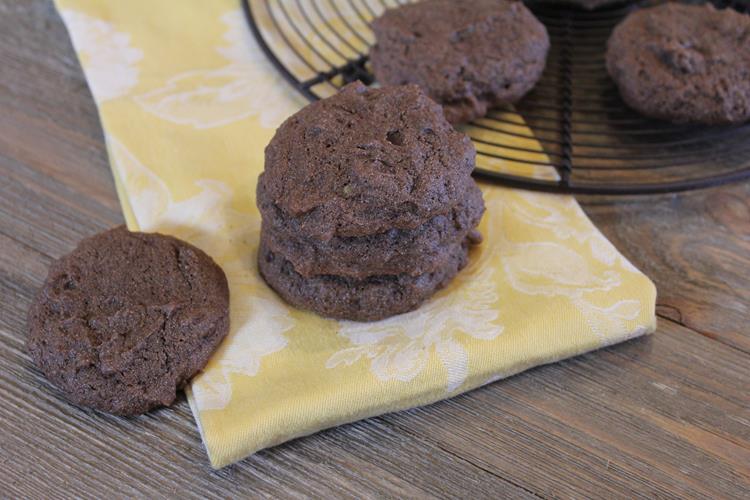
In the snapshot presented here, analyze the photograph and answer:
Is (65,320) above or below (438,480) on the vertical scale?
above

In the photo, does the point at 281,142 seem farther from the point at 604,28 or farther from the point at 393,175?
the point at 604,28

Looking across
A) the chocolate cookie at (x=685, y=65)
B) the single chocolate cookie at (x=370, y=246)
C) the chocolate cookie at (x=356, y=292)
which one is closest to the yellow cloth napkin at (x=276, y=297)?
the chocolate cookie at (x=356, y=292)

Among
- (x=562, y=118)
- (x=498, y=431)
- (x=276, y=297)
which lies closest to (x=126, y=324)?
(x=276, y=297)

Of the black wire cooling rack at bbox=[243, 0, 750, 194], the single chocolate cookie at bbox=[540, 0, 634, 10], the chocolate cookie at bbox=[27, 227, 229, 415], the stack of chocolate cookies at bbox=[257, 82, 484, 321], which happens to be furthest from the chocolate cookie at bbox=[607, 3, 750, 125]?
the chocolate cookie at bbox=[27, 227, 229, 415]

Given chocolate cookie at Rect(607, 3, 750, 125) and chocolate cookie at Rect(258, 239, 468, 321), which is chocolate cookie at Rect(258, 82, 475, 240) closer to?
chocolate cookie at Rect(258, 239, 468, 321)

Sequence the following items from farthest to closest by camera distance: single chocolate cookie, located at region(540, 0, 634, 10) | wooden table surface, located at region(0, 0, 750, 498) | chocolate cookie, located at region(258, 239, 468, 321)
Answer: single chocolate cookie, located at region(540, 0, 634, 10)
chocolate cookie, located at region(258, 239, 468, 321)
wooden table surface, located at region(0, 0, 750, 498)

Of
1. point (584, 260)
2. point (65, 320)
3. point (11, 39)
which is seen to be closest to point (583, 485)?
point (584, 260)
